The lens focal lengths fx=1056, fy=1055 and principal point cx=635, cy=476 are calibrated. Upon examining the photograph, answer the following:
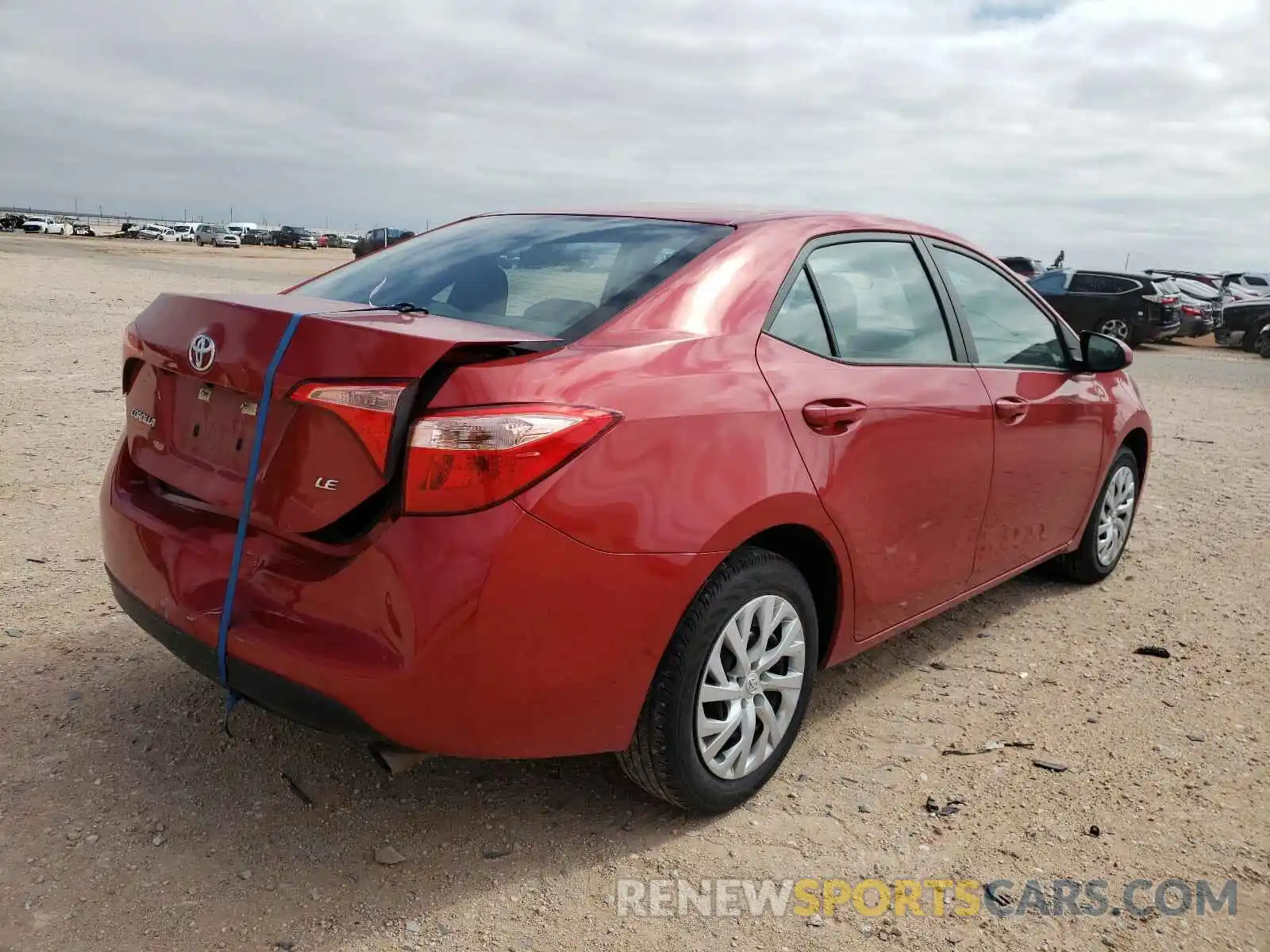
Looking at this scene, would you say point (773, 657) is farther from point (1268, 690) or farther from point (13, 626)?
point (13, 626)

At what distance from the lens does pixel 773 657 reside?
2.85 metres

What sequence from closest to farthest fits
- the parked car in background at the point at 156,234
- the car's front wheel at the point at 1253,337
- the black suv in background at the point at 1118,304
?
the black suv in background at the point at 1118,304 → the car's front wheel at the point at 1253,337 → the parked car in background at the point at 156,234

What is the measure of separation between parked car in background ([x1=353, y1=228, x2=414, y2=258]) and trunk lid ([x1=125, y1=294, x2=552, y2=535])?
1315mm

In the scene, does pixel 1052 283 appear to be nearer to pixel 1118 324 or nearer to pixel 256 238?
pixel 1118 324

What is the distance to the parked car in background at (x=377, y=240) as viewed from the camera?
405 centimetres

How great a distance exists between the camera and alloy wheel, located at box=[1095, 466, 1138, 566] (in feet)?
16.0

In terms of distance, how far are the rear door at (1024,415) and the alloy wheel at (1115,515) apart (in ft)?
1.28

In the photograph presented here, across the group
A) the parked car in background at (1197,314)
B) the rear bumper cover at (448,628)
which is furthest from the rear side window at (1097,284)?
the rear bumper cover at (448,628)

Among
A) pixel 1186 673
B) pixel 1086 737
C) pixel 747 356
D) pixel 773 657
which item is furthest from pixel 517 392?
pixel 1186 673

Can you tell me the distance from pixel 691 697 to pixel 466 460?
2.84ft

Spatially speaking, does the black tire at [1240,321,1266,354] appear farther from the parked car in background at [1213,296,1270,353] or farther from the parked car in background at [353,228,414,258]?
the parked car in background at [353,228,414,258]

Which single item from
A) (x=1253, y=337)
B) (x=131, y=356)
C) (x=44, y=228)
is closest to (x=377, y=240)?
(x=131, y=356)

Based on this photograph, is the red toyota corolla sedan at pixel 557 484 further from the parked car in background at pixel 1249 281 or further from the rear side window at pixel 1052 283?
the parked car in background at pixel 1249 281

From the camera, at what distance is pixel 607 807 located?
2.90 metres
